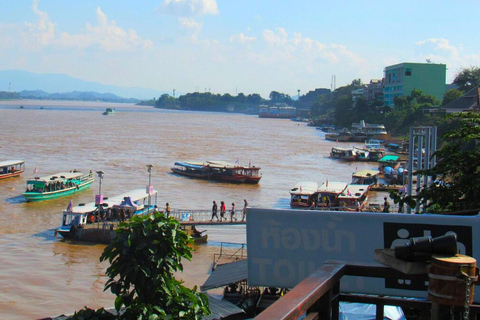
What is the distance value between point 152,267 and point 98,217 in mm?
14057

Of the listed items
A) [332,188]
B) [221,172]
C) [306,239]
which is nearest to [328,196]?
[332,188]

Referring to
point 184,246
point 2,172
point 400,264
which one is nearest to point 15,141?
point 2,172

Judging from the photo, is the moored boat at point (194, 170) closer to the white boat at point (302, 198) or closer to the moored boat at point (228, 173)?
the moored boat at point (228, 173)

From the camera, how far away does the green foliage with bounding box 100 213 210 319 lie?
6258 millimetres

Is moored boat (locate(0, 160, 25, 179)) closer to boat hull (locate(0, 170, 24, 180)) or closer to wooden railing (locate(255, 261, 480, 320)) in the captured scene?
boat hull (locate(0, 170, 24, 180))

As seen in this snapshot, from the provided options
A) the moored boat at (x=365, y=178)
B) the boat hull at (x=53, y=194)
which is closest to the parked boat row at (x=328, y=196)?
the moored boat at (x=365, y=178)

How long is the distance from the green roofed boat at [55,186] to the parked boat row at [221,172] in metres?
6.98

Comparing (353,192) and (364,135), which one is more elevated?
(364,135)

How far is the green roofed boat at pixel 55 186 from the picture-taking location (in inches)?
1001

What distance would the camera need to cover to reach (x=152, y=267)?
6.30m

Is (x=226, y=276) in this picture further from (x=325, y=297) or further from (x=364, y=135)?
(x=364, y=135)

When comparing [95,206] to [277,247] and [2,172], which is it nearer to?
[2,172]

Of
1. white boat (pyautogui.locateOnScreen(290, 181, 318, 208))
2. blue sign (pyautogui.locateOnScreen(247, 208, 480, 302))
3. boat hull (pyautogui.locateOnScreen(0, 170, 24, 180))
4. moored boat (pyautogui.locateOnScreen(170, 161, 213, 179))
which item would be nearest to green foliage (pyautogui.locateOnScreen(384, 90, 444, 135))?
moored boat (pyautogui.locateOnScreen(170, 161, 213, 179))

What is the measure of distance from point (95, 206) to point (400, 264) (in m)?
19.0
